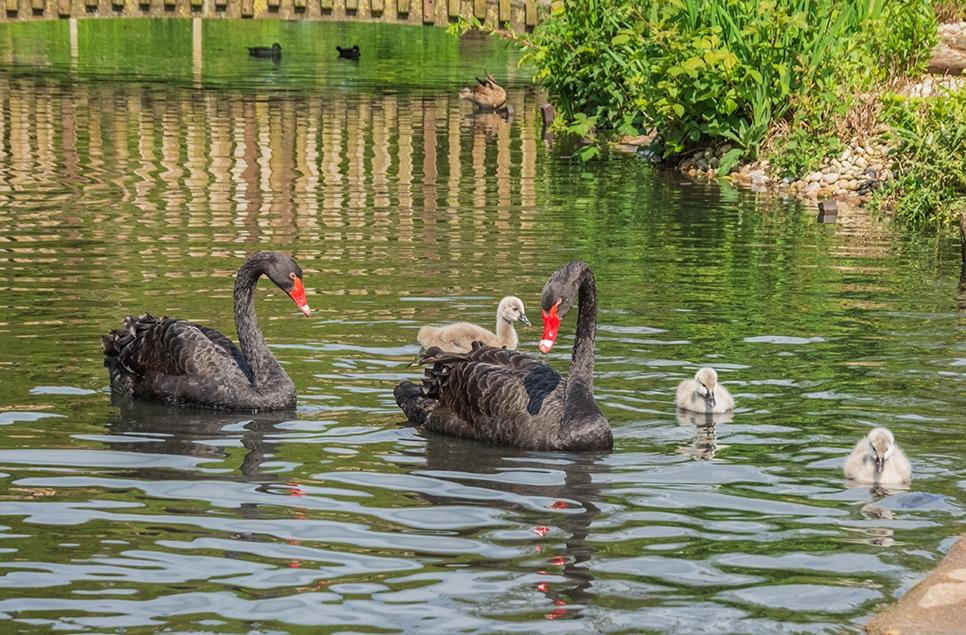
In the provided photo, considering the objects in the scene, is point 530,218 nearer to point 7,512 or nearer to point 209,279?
point 209,279

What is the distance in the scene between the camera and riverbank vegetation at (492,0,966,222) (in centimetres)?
1878

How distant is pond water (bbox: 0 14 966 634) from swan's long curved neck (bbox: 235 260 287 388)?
0.31 m

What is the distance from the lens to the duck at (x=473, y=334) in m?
10.2

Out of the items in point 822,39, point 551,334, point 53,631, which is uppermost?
point 822,39

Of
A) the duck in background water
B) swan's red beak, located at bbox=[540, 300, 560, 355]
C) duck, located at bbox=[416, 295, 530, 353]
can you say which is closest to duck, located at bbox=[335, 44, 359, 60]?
the duck in background water

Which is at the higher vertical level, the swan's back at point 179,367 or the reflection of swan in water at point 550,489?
the swan's back at point 179,367

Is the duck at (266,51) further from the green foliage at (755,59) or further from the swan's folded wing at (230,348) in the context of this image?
the swan's folded wing at (230,348)

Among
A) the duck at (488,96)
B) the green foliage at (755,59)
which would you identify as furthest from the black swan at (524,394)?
the duck at (488,96)

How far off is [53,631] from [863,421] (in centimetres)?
514

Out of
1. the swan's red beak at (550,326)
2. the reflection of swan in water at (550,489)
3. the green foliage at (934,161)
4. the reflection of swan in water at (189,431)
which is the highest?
the green foliage at (934,161)

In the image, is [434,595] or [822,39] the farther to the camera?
[822,39]

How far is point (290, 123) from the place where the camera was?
27500 mm

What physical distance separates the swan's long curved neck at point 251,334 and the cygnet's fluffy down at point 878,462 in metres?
3.57

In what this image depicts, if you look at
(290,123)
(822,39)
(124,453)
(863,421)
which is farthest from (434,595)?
(290,123)
